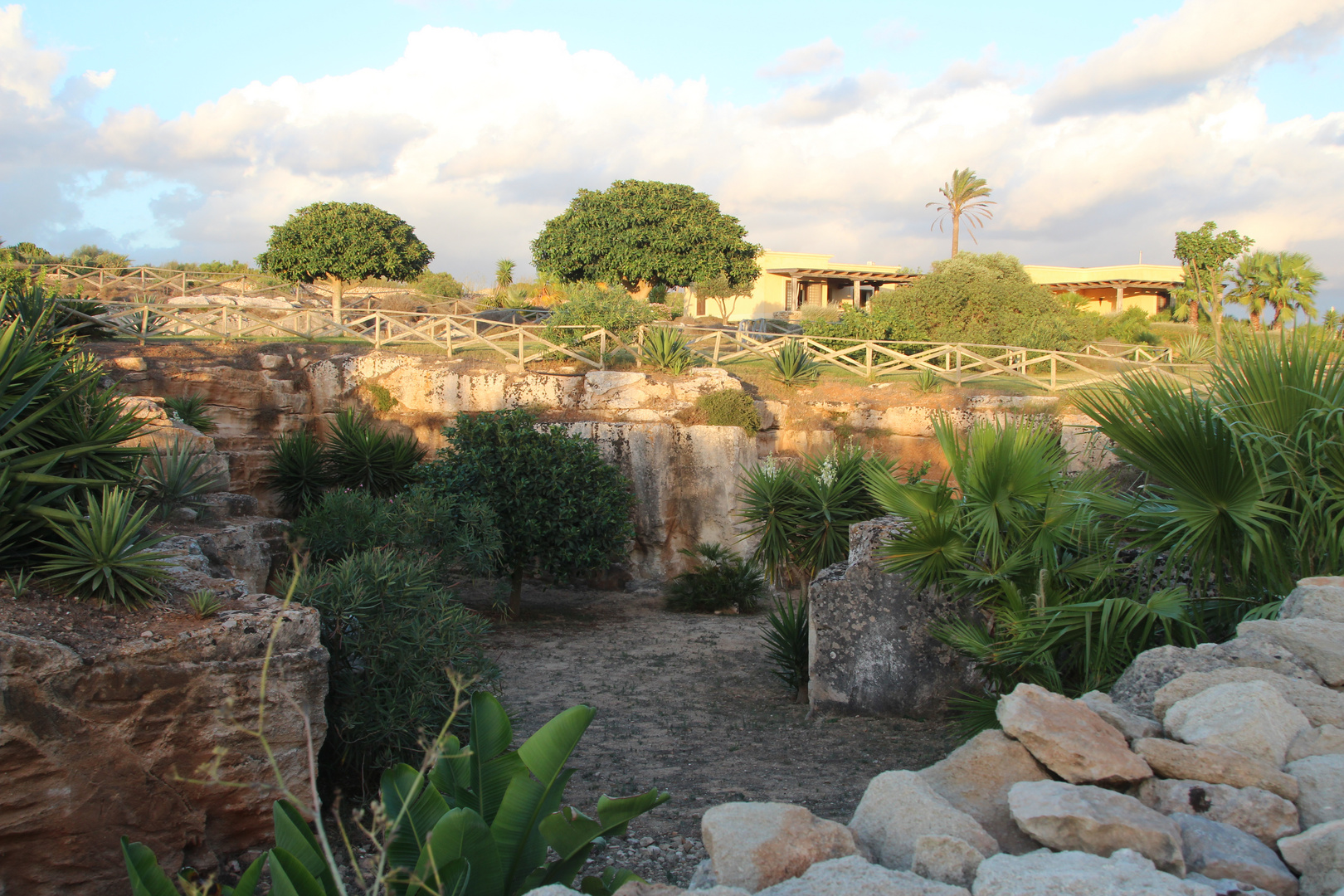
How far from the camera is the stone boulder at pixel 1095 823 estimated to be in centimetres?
252

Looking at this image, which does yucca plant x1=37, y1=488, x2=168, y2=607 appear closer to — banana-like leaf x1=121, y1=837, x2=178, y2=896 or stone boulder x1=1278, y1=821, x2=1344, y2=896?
banana-like leaf x1=121, y1=837, x2=178, y2=896

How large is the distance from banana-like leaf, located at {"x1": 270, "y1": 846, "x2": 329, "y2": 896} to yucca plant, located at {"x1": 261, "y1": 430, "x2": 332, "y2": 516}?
10.2 m

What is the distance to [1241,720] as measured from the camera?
3.14 m

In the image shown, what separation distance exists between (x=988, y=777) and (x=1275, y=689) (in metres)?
1.19

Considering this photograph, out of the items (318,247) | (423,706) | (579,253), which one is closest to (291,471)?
(423,706)

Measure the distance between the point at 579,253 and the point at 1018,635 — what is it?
28.0m

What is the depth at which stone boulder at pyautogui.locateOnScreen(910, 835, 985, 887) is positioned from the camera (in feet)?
8.32

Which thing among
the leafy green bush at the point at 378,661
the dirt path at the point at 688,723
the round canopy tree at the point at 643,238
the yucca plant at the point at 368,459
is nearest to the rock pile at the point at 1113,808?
the dirt path at the point at 688,723

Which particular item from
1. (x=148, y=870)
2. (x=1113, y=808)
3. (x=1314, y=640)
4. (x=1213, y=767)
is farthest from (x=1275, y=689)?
(x=148, y=870)

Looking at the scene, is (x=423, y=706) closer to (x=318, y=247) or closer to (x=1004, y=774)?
(x=1004, y=774)

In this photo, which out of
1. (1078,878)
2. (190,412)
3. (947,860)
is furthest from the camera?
(190,412)

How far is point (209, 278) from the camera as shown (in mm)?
31375

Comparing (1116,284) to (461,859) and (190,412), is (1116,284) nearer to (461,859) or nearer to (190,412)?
(190,412)

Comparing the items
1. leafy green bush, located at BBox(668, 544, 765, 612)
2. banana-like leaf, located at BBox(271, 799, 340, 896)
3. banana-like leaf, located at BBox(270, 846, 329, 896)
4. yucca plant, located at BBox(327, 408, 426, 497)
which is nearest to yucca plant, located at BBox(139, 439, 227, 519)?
banana-like leaf, located at BBox(271, 799, 340, 896)
